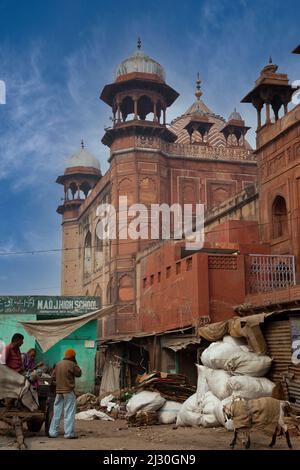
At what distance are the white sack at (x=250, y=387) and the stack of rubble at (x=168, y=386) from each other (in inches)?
→ 89.7

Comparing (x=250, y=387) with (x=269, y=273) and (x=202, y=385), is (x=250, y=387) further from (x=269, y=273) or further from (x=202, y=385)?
(x=269, y=273)

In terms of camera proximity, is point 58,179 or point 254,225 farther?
point 58,179

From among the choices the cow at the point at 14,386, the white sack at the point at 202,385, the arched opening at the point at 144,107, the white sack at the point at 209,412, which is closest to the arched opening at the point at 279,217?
the white sack at the point at 202,385

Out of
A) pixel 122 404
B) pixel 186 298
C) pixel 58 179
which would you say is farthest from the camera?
pixel 58 179

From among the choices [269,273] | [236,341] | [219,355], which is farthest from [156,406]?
[269,273]

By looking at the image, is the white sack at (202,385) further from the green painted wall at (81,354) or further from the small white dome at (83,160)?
the small white dome at (83,160)

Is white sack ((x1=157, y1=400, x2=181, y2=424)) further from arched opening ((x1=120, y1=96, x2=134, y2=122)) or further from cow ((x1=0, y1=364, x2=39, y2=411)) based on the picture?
arched opening ((x1=120, y1=96, x2=134, y2=122))

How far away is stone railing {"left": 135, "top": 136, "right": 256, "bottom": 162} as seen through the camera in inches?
1182

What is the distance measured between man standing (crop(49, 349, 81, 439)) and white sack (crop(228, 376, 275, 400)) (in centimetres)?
276

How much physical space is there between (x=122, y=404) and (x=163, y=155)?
17.5 meters
